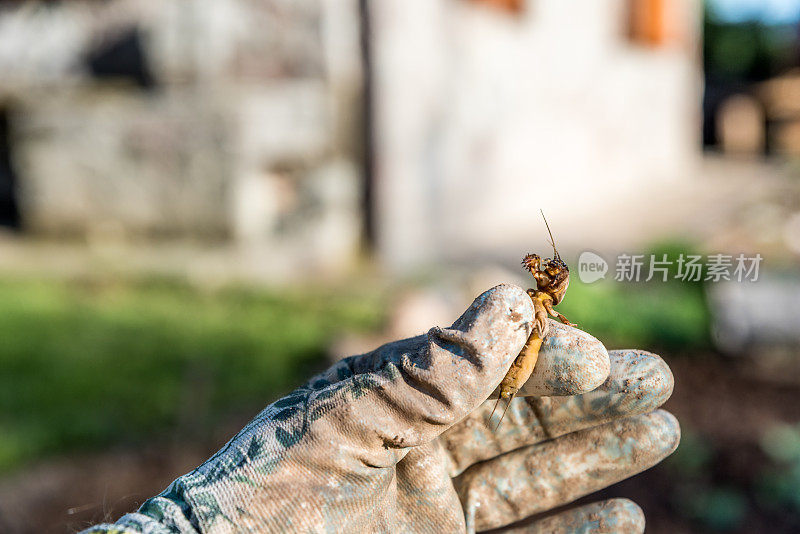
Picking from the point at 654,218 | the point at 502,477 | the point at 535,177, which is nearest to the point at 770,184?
the point at 654,218

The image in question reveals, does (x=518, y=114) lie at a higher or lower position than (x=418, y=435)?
higher

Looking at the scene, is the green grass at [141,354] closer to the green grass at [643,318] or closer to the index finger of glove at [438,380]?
the green grass at [643,318]

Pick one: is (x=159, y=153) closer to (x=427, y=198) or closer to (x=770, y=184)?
(x=427, y=198)

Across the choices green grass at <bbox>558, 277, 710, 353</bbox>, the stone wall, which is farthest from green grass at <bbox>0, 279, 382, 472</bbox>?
green grass at <bbox>558, 277, 710, 353</bbox>

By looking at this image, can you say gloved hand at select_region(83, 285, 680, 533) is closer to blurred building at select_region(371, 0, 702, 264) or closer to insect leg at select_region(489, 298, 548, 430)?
insect leg at select_region(489, 298, 548, 430)

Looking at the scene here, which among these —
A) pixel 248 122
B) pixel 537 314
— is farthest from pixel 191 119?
pixel 537 314

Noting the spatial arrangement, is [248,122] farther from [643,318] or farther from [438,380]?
[438,380]
